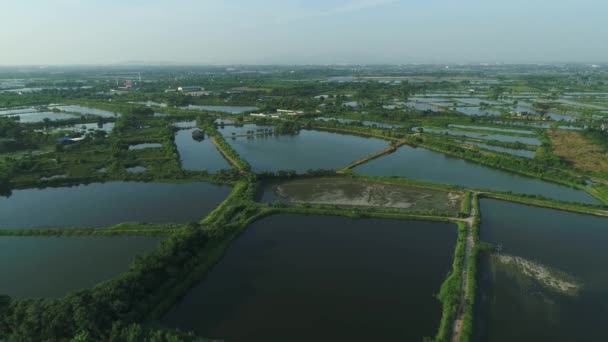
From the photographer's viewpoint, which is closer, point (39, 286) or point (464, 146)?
point (39, 286)

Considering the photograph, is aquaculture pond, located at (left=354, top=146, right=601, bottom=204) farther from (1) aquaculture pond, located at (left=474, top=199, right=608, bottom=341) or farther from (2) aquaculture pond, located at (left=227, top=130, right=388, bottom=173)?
(1) aquaculture pond, located at (left=474, top=199, right=608, bottom=341)

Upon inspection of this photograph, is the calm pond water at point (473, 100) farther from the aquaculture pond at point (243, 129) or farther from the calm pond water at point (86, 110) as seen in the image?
the calm pond water at point (86, 110)

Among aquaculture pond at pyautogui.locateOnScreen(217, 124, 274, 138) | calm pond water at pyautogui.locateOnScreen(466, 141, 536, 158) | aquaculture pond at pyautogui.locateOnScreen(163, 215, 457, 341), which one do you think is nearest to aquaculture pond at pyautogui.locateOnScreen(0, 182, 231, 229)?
aquaculture pond at pyautogui.locateOnScreen(163, 215, 457, 341)

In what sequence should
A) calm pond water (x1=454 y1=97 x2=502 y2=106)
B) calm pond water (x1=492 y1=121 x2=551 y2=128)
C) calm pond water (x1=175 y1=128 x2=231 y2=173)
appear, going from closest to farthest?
1. calm pond water (x1=175 y1=128 x2=231 y2=173)
2. calm pond water (x1=492 y1=121 x2=551 y2=128)
3. calm pond water (x1=454 y1=97 x2=502 y2=106)

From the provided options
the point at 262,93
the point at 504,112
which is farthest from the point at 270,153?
the point at 262,93

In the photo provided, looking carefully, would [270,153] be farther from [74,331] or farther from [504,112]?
[504,112]

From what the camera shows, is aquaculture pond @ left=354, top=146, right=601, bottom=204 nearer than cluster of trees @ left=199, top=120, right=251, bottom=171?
Yes
